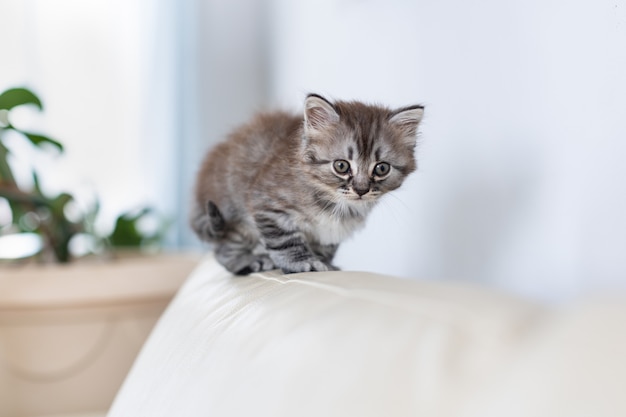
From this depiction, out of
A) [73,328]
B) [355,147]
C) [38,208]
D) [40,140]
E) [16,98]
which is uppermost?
[355,147]

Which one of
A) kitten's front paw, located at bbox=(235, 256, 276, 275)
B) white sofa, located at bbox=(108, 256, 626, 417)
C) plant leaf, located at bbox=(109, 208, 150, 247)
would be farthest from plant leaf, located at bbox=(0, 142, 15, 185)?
white sofa, located at bbox=(108, 256, 626, 417)

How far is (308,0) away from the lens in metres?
2.12

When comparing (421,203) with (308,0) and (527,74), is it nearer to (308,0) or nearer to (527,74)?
(527,74)

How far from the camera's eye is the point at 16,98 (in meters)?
1.89

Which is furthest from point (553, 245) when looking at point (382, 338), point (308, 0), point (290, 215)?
point (308, 0)

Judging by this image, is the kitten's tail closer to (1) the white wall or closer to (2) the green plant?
(1) the white wall

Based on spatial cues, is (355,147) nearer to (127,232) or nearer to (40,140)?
(40,140)

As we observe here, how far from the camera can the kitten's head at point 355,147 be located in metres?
1.15

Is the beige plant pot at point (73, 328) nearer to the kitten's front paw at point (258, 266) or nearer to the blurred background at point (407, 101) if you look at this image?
the blurred background at point (407, 101)

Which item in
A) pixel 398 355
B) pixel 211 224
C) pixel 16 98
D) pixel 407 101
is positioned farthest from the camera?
pixel 16 98

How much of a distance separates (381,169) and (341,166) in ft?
0.21

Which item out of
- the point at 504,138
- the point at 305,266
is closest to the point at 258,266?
the point at 305,266

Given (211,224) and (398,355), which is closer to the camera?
(398,355)

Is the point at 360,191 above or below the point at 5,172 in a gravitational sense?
above
